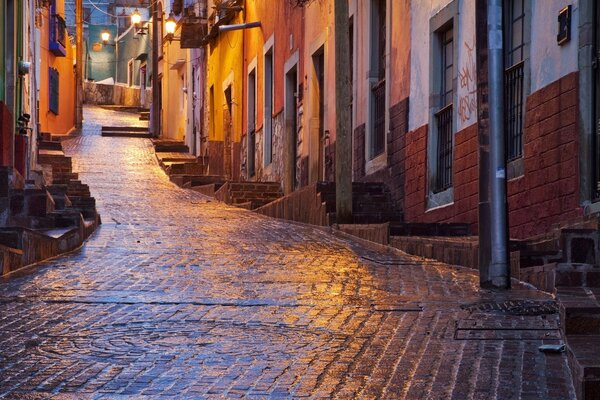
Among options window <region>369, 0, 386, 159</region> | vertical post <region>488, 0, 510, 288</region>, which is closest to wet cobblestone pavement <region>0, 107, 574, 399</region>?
vertical post <region>488, 0, 510, 288</region>

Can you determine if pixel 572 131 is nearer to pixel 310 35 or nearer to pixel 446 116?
pixel 446 116

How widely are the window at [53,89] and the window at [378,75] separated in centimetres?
2360

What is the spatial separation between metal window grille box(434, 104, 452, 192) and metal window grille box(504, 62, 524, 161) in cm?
250

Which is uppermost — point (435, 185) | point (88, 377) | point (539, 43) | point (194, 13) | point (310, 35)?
point (194, 13)

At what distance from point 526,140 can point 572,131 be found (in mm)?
1348

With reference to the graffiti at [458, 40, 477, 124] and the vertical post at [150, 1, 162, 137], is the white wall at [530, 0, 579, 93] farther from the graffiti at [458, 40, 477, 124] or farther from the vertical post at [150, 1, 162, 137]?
the vertical post at [150, 1, 162, 137]

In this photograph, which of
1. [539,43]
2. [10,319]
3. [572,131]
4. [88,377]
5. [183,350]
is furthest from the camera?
[539,43]

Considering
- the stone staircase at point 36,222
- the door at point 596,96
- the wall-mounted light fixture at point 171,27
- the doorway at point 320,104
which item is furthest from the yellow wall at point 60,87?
the door at point 596,96

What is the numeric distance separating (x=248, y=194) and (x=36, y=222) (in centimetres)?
1138

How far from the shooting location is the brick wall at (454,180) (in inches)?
590

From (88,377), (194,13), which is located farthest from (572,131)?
(194,13)

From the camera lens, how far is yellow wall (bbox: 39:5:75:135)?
40312 mm

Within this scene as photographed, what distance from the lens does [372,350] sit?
7.09m

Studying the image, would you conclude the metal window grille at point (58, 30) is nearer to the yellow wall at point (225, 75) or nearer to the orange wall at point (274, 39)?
the yellow wall at point (225, 75)
